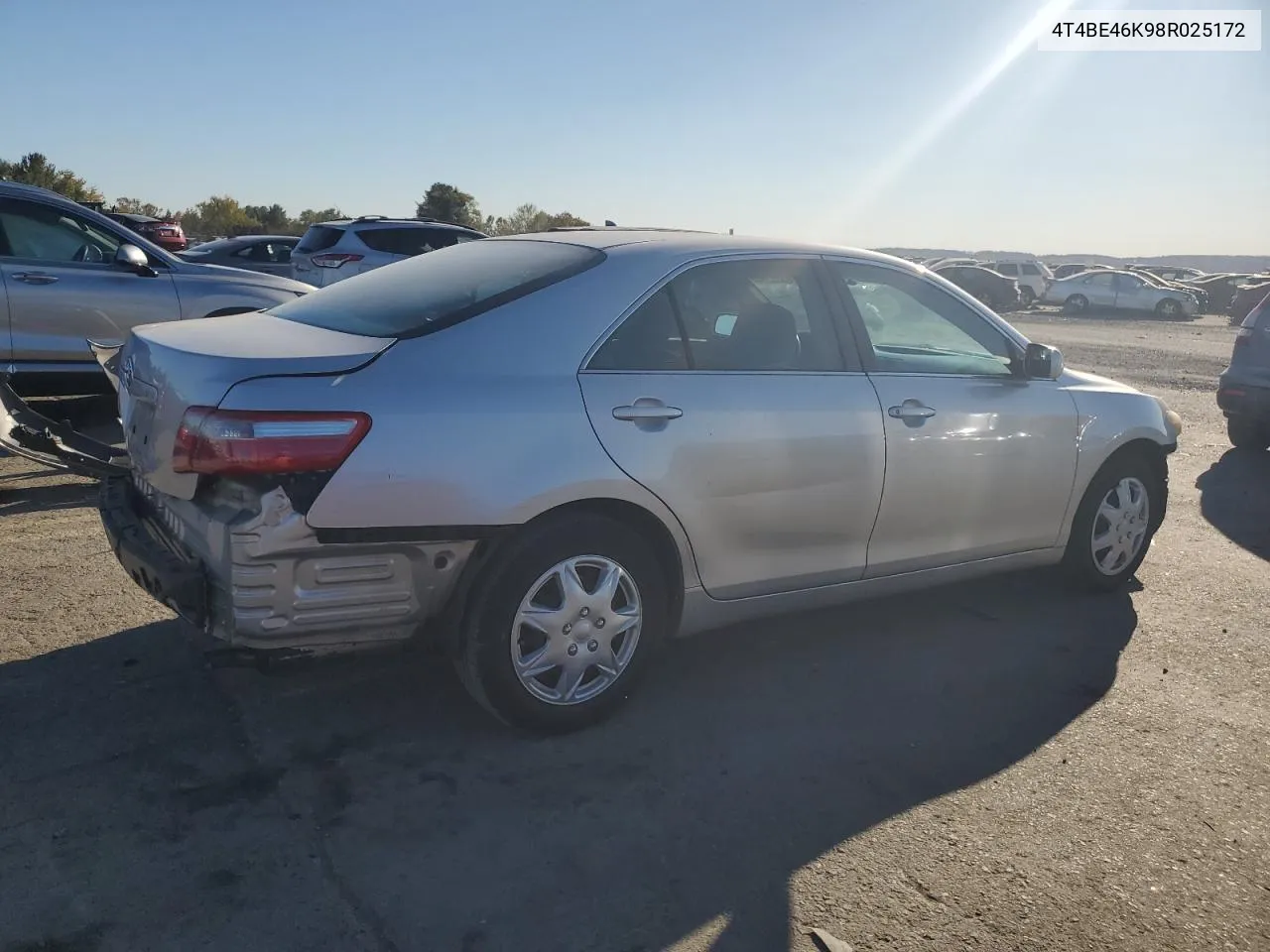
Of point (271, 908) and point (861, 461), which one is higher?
point (861, 461)

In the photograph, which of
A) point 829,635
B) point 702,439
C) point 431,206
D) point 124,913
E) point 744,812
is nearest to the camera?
point 124,913

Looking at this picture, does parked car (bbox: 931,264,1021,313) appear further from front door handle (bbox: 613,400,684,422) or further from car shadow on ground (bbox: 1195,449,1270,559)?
front door handle (bbox: 613,400,684,422)

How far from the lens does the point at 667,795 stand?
3.37m

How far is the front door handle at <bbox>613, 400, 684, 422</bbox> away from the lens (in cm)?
364

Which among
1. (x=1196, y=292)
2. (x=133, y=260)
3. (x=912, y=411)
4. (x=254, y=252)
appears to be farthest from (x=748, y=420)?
(x=1196, y=292)

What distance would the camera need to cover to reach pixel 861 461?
4.25 m

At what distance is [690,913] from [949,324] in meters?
3.05

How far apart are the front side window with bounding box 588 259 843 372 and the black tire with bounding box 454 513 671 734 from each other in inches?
23.6

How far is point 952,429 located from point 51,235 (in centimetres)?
663

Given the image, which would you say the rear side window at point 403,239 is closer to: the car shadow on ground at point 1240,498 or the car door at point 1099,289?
the car shadow on ground at point 1240,498

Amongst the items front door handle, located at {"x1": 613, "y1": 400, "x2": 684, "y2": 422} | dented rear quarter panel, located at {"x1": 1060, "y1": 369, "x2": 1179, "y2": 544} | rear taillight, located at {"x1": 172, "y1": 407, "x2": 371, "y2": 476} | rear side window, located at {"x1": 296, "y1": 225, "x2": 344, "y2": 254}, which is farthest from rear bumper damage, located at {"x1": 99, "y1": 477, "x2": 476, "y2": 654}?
rear side window, located at {"x1": 296, "y1": 225, "x2": 344, "y2": 254}

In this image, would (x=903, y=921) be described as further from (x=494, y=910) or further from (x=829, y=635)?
(x=829, y=635)

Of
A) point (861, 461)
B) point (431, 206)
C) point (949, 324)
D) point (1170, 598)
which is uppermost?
point (431, 206)

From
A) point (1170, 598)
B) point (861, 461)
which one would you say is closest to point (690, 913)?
point (861, 461)
